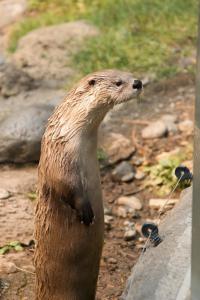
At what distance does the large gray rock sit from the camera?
274cm

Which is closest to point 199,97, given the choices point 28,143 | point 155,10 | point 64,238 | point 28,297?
point 64,238

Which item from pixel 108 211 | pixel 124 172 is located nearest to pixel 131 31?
pixel 124 172

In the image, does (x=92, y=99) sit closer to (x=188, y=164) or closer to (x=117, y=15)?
(x=188, y=164)

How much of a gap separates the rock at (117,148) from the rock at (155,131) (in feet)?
0.43

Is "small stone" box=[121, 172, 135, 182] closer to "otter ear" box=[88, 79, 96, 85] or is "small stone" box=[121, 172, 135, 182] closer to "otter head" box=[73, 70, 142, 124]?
"otter head" box=[73, 70, 142, 124]

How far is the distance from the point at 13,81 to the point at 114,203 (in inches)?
62.2

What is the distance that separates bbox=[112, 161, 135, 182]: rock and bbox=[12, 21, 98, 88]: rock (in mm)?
1234

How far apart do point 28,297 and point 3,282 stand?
0.17m

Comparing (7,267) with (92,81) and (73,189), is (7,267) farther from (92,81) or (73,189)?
(92,81)

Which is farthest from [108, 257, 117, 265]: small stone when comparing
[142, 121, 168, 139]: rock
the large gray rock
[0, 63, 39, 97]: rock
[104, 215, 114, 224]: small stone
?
[0, 63, 39, 97]: rock

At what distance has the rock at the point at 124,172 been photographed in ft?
15.3

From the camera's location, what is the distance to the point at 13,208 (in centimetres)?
414

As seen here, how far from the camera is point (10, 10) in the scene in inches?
301

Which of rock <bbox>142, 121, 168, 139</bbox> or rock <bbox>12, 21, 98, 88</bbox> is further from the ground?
rock <bbox>12, 21, 98, 88</bbox>
